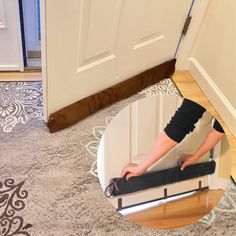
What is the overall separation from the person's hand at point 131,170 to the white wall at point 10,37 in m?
0.97

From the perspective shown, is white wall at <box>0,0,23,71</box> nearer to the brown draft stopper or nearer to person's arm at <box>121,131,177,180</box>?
the brown draft stopper

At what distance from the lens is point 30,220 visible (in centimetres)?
109

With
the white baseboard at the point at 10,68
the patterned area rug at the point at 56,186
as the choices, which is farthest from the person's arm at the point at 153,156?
the white baseboard at the point at 10,68

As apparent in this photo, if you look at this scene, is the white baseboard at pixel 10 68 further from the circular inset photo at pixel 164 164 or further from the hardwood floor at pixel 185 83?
the circular inset photo at pixel 164 164

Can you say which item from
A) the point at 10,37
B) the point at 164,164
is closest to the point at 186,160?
the point at 164,164

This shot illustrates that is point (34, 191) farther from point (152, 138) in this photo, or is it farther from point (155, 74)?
point (155, 74)

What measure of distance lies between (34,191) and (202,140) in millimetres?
615

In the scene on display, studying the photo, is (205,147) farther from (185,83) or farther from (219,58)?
(185,83)

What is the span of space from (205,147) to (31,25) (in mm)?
1145

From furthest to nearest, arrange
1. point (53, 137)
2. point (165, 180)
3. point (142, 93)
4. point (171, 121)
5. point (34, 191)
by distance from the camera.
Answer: point (142, 93)
point (53, 137)
point (34, 191)
point (171, 121)
point (165, 180)

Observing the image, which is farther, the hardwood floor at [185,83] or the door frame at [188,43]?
the hardwood floor at [185,83]

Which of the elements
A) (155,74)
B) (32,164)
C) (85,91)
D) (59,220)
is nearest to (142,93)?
(155,74)

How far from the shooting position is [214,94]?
164cm

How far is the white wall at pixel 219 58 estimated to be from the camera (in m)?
1.47
